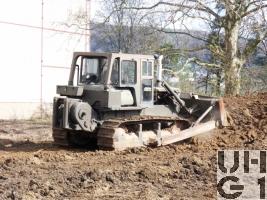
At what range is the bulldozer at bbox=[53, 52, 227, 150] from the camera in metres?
12.3

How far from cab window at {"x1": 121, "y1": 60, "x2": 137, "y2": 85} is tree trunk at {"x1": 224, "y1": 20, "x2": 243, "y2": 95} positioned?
30.7ft

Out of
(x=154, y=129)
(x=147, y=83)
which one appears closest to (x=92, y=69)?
(x=147, y=83)

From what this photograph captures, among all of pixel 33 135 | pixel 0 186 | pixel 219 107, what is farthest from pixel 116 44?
pixel 0 186

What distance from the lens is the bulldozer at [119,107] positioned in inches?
485

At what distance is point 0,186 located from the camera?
8.63m

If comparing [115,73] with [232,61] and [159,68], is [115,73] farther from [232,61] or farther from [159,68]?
[232,61]

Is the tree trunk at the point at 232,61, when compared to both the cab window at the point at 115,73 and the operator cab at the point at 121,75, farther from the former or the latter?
the cab window at the point at 115,73

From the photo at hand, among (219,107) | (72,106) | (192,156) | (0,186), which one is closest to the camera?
(0,186)

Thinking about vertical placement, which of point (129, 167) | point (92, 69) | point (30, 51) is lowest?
point (129, 167)

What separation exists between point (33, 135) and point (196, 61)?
774 cm

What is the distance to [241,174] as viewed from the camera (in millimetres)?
9695

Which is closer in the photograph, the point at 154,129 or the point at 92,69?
the point at 92,69

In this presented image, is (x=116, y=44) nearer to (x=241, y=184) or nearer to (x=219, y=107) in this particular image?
(x=219, y=107)

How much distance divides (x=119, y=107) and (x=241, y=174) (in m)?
3.66
